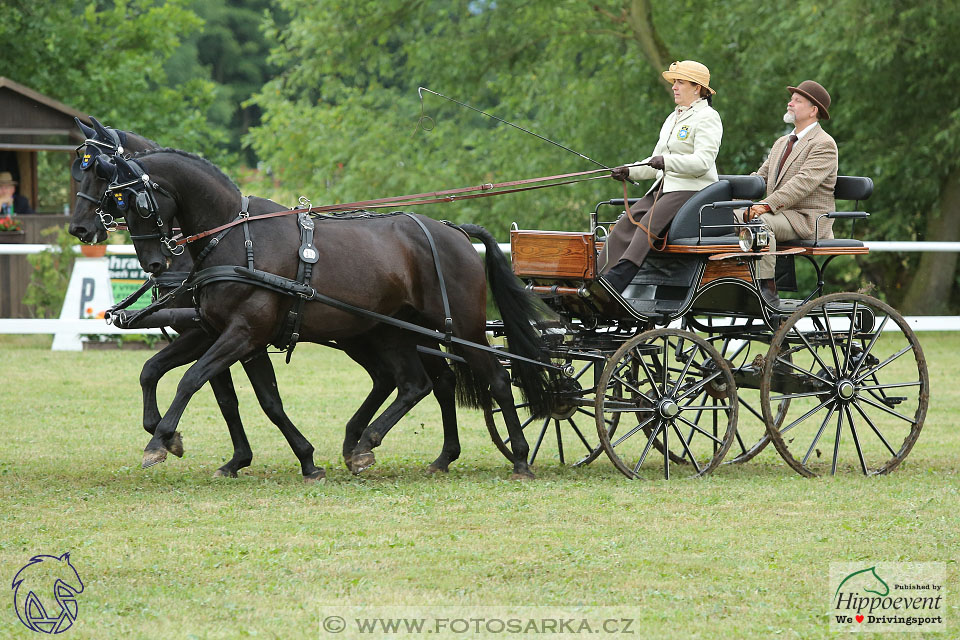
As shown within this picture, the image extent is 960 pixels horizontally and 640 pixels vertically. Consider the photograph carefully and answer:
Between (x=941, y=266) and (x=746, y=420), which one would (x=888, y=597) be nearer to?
(x=746, y=420)

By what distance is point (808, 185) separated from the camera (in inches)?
304

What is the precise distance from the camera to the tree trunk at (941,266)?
57.9 ft

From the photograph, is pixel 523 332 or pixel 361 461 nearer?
pixel 361 461

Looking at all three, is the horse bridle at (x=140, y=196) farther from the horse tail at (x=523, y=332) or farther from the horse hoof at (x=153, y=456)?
the horse tail at (x=523, y=332)

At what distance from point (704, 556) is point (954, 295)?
47.2 feet

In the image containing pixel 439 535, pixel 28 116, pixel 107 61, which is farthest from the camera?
pixel 107 61

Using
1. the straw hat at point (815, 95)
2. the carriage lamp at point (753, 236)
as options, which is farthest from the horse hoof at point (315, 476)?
the straw hat at point (815, 95)

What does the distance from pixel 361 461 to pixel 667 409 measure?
5.97 ft

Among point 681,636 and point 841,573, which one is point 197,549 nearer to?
point 681,636

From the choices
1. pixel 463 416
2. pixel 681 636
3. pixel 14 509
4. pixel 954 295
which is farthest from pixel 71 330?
pixel 954 295

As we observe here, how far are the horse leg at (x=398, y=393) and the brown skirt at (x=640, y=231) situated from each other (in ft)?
4.19

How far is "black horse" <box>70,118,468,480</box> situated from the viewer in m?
6.98

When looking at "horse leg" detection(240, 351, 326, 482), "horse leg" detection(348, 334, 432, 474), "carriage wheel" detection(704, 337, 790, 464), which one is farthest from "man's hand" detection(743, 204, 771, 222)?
"horse leg" detection(240, 351, 326, 482)

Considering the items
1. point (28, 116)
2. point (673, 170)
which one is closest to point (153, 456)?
point (673, 170)
